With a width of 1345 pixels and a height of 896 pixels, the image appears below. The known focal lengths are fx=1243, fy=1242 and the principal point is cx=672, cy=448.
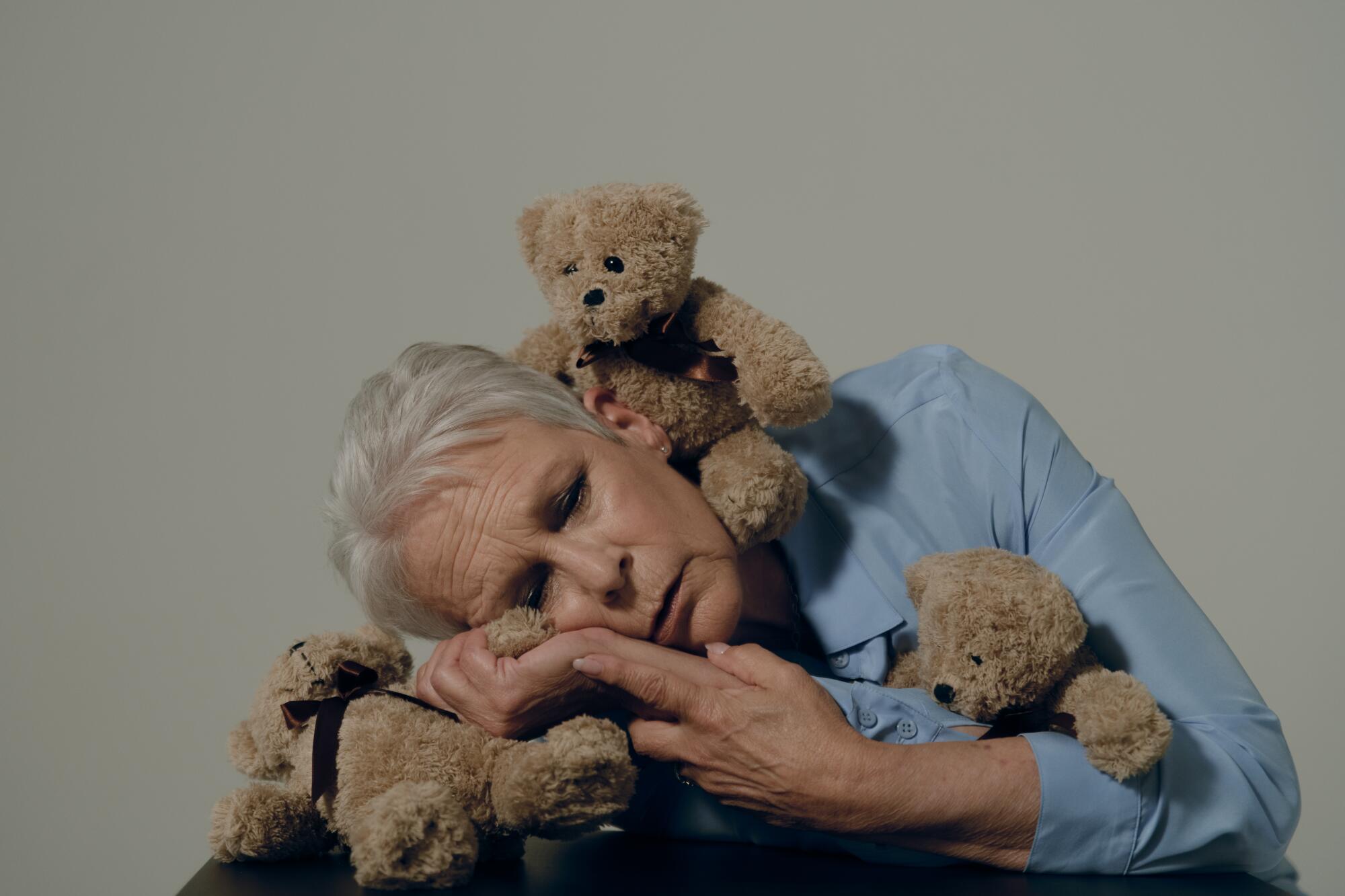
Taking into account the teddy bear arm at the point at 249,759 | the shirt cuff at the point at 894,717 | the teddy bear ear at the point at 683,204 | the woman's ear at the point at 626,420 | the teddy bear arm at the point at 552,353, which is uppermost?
the teddy bear ear at the point at 683,204

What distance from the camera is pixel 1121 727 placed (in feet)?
3.84

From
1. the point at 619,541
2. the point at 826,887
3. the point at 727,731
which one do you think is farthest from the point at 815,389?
the point at 826,887

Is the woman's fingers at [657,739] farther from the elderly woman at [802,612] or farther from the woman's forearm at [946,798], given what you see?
the woman's forearm at [946,798]

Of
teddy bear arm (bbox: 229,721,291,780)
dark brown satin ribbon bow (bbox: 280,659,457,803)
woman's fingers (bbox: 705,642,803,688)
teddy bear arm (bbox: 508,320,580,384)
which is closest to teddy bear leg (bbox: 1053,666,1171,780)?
woman's fingers (bbox: 705,642,803,688)

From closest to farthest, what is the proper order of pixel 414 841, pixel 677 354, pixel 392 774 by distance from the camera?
pixel 414 841 → pixel 392 774 → pixel 677 354

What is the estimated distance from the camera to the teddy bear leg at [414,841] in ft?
3.57

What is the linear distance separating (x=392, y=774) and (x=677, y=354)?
1.85 feet

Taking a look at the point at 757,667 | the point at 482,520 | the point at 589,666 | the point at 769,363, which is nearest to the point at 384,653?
the point at 482,520

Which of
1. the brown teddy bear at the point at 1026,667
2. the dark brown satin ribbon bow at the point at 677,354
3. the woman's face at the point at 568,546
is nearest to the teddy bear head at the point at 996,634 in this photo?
the brown teddy bear at the point at 1026,667

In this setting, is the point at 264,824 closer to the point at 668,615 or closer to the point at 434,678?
the point at 434,678

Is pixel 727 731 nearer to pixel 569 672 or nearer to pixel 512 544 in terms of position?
pixel 569 672

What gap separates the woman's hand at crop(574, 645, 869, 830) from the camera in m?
1.20

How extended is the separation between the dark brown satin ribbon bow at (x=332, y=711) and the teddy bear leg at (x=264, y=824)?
33 mm

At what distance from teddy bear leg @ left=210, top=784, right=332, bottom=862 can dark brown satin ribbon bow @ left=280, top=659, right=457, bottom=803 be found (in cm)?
3
